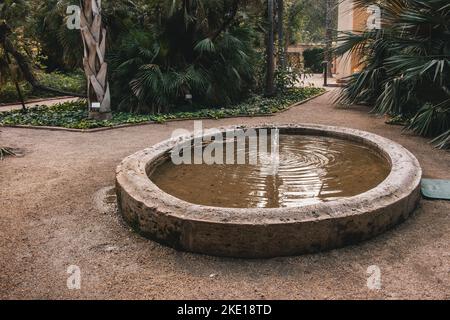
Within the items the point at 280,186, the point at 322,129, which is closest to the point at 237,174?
the point at 280,186

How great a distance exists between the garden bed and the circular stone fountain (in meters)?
3.38

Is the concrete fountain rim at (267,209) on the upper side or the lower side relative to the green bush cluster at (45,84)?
lower

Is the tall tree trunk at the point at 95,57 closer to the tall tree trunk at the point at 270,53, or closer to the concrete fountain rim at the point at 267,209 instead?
the tall tree trunk at the point at 270,53

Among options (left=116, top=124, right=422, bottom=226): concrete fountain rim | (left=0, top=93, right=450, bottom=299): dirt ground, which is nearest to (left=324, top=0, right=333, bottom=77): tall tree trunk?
(left=116, top=124, right=422, bottom=226): concrete fountain rim

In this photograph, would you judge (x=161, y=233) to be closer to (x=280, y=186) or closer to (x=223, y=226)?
(x=223, y=226)

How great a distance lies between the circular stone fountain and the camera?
287 centimetres

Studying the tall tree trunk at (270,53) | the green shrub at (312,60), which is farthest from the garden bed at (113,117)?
the green shrub at (312,60)

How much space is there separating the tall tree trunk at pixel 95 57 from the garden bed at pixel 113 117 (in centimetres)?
32

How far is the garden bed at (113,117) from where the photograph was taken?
8227mm

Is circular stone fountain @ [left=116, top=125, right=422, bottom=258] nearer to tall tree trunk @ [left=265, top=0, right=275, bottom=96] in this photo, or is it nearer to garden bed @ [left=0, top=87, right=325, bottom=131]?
garden bed @ [left=0, top=87, right=325, bottom=131]

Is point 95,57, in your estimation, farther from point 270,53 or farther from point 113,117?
point 270,53

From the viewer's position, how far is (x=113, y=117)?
879cm

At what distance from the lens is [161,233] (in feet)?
10.1

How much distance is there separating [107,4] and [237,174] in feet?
23.6
